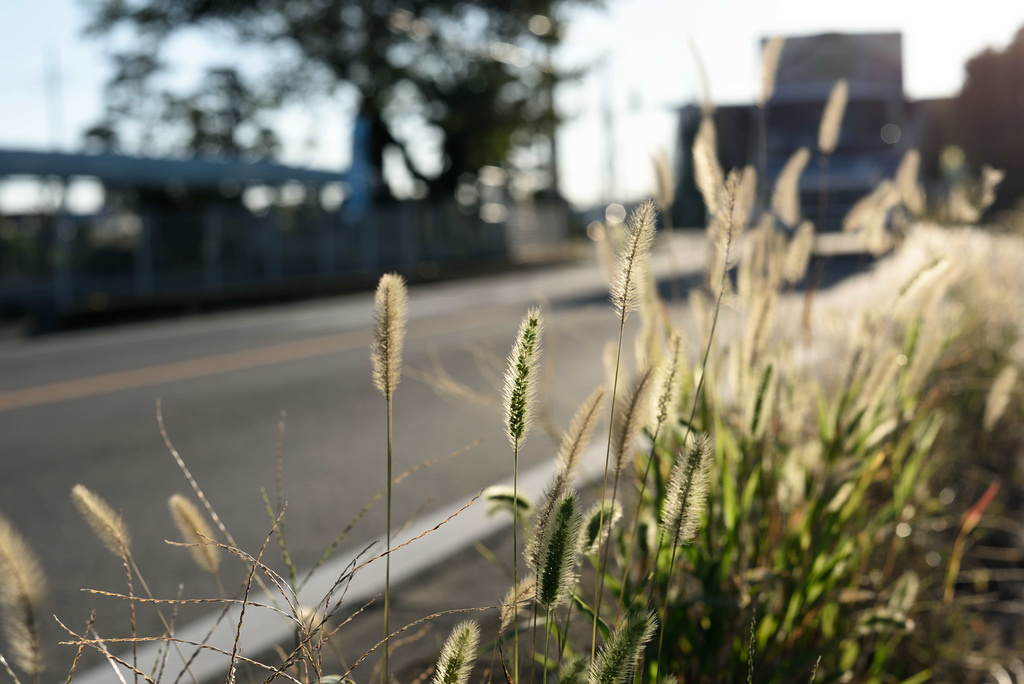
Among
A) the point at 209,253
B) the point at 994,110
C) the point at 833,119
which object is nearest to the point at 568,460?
the point at 833,119

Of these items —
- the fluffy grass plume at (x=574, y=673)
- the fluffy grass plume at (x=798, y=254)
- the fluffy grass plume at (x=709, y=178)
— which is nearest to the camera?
the fluffy grass plume at (x=574, y=673)

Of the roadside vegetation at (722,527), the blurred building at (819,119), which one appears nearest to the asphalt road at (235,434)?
the roadside vegetation at (722,527)

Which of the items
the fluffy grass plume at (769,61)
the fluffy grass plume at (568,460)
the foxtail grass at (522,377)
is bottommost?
the fluffy grass plume at (568,460)

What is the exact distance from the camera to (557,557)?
998mm

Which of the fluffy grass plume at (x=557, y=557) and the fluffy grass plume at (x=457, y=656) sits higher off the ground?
the fluffy grass plume at (x=557, y=557)

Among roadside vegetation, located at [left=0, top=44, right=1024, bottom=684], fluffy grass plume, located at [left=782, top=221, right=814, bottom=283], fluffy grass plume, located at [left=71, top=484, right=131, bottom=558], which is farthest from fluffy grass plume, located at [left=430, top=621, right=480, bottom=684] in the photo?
fluffy grass plume, located at [left=782, top=221, right=814, bottom=283]

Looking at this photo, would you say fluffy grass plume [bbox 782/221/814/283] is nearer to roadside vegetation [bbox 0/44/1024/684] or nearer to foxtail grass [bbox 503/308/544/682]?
roadside vegetation [bbox 0/44/1024/684]

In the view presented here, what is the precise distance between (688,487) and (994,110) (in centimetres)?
838

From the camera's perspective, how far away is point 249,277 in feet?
65.8

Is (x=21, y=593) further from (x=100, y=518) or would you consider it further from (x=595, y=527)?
(x=595, y=527)

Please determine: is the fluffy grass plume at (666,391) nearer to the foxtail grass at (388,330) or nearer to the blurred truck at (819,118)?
the foxtail grass at (388,330)

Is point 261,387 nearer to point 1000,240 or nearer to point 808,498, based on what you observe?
point 1000,240

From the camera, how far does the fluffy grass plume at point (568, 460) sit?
1.05 metres

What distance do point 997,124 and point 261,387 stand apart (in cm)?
699
